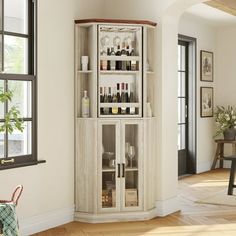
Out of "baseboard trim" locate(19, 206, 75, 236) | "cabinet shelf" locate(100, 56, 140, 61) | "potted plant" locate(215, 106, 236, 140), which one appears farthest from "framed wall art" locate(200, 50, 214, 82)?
"baseboard trim" locate(19, 206, 75, 236)

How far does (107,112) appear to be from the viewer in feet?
18.9

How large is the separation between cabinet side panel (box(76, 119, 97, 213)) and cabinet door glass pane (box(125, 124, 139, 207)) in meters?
0.37

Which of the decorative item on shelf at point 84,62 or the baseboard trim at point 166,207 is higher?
the decorative item on shelf at point 84,62

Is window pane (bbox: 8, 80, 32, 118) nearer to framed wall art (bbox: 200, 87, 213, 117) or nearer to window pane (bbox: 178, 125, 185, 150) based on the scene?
window pane (bbox: 178, 125, 185, 150)

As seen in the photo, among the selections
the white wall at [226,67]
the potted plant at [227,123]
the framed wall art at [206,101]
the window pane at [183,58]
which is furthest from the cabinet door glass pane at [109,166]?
the white wall at [226,67]

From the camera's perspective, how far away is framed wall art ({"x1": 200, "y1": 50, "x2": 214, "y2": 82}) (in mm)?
9492

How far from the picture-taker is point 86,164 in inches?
226

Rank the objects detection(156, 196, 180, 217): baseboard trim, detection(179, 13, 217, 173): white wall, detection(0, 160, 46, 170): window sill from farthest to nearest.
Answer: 1. detection(179, 13, 217, 173): white wall
2. detection(156, 196, 180, 217): baseboard trim
3. detection(0, 160, 46, 170): window sill

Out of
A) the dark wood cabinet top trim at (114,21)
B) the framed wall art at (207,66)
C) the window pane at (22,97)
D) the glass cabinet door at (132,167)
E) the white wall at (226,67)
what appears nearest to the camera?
the window pane at (22,97)

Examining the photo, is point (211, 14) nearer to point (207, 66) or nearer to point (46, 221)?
point (207, 66)

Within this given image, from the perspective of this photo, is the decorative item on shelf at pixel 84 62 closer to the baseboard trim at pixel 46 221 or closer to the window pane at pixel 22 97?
the window pane at pixel 22 97

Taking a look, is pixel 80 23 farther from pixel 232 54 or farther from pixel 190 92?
pixel 232 54

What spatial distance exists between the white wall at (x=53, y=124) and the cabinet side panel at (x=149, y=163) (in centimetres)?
83

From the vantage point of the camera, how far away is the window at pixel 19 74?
492 centimetres
